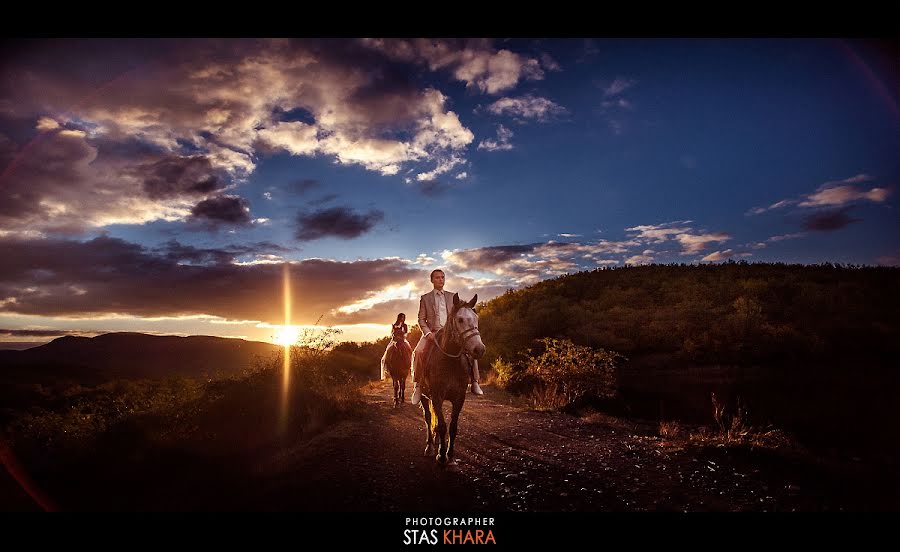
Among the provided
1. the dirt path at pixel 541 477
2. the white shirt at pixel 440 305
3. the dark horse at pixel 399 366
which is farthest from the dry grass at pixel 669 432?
the dark horse at pixel 399 366

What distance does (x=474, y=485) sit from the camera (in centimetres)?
502

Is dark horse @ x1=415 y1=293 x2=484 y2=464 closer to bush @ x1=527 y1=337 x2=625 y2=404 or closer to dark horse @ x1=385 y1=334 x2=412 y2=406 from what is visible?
dark horse @ x1=385 y1=334 x2=412 y2=406

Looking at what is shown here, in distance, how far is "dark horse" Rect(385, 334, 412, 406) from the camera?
476 inches

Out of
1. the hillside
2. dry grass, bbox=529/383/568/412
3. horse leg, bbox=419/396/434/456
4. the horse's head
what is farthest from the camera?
dry grass, bbox=529/383/568/412

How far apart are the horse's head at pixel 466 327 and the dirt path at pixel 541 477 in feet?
6.09

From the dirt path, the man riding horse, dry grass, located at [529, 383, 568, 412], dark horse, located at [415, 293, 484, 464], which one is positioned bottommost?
dry grass, located at [529, 383, 568, 412]

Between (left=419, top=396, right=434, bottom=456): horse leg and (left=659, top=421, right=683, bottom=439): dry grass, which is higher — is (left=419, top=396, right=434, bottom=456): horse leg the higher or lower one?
the higher one

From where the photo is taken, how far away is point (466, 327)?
5559mm

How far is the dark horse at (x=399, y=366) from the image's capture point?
12.1 meters

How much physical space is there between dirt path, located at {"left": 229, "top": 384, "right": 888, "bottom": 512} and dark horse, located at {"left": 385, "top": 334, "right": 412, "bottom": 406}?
4328mm

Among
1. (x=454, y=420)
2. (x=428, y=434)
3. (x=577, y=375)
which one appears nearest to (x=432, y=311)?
(x=454, y=420)

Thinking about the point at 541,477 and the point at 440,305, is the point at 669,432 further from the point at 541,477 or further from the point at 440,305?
the point at 440,305

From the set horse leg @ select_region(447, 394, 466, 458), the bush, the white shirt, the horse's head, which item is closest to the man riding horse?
the white shirt

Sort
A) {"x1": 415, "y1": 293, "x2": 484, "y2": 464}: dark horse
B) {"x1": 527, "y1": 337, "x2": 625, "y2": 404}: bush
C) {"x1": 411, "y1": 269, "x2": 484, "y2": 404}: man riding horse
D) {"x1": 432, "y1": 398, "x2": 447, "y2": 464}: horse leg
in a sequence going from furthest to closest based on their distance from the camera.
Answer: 1. {"x1": 527, "y1": 337, "x2": 625, "y2": 404}: bush
2. {"x1": 411, "y1": 269, "x2": 484, "y2": 404}: man riding horse
3. {"x1": 432, "y1": 398, "x2": 447, "y2": 464}: horse leg
4. {"x1": 415, "y1": 293, "x2": 484, "y2": 464}: dark horse
